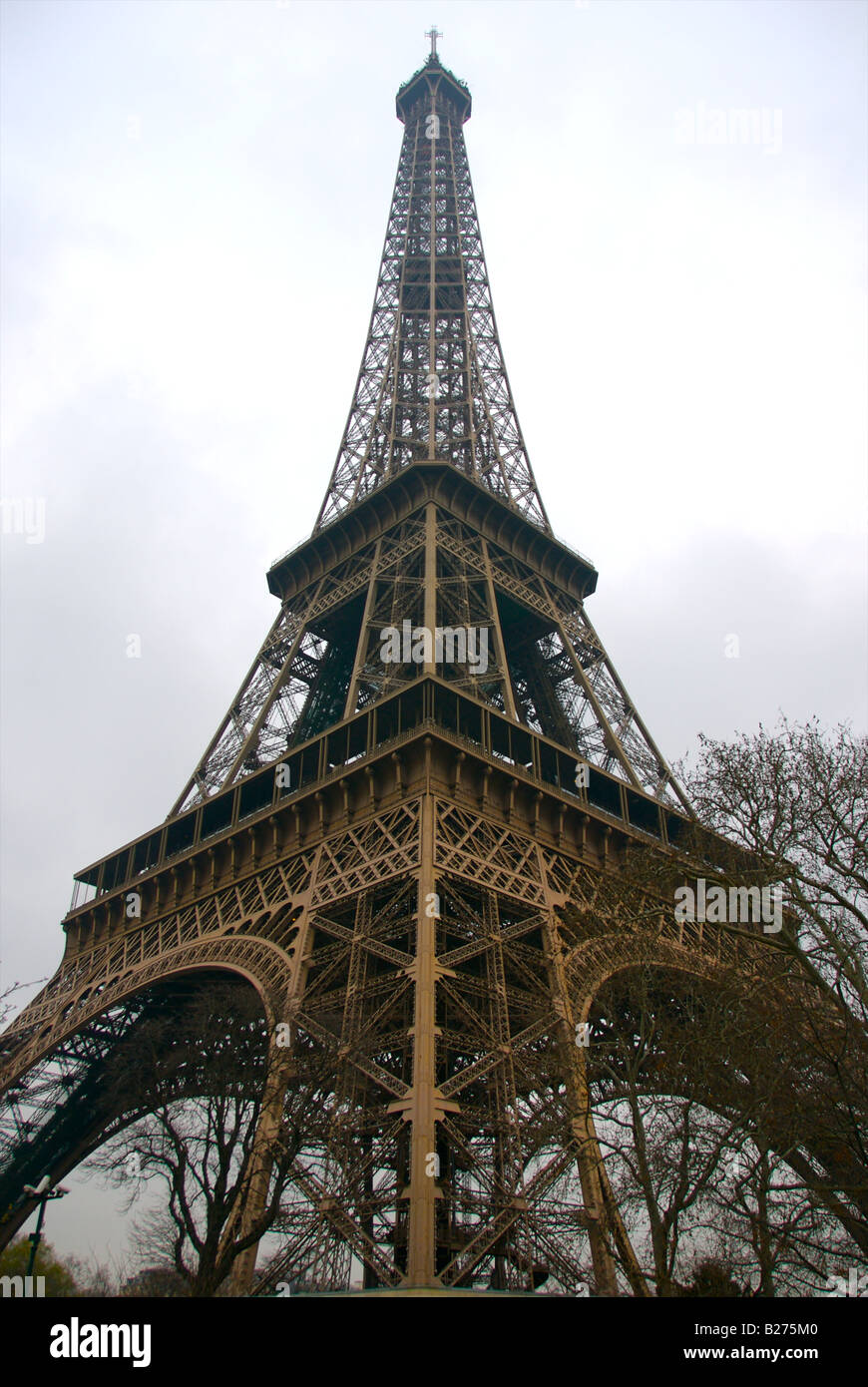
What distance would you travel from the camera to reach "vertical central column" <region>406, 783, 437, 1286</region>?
1662 cm

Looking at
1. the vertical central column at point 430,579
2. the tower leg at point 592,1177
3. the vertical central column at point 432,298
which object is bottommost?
the tower leg at point 592,1177

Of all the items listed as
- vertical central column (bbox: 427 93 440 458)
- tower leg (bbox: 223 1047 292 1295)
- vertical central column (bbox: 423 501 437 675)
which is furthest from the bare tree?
vertical central column (bbox: 427 93 440 458)

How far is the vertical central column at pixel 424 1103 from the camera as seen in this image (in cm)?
1662

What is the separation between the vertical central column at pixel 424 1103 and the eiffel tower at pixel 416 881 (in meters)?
0.05

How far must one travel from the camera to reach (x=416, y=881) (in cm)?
2369

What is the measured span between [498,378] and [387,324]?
338 inches

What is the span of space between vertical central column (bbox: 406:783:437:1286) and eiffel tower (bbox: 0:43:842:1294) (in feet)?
0.17

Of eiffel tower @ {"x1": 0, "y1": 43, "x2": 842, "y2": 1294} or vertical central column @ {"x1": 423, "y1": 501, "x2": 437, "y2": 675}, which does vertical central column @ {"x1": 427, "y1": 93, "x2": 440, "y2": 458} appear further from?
vertical central column @ {"x1": 423, "y1": 501, "x2": 437, "y2": 675}

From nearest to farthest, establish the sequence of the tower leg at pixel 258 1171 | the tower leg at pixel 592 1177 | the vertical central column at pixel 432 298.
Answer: the tower leg at pixel 592 1177
the tower leg at pixel 258 1171
the vertical central column at pixel 432 298

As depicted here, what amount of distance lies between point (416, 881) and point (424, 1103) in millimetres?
6124

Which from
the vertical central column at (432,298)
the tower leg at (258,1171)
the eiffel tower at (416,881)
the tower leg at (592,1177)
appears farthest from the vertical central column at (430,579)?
the tower leg at (258,1171)

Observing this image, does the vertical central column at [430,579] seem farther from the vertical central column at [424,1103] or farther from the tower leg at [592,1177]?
the tower leg at [592,1177]

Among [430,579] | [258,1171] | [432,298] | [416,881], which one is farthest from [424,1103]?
[432,298]
